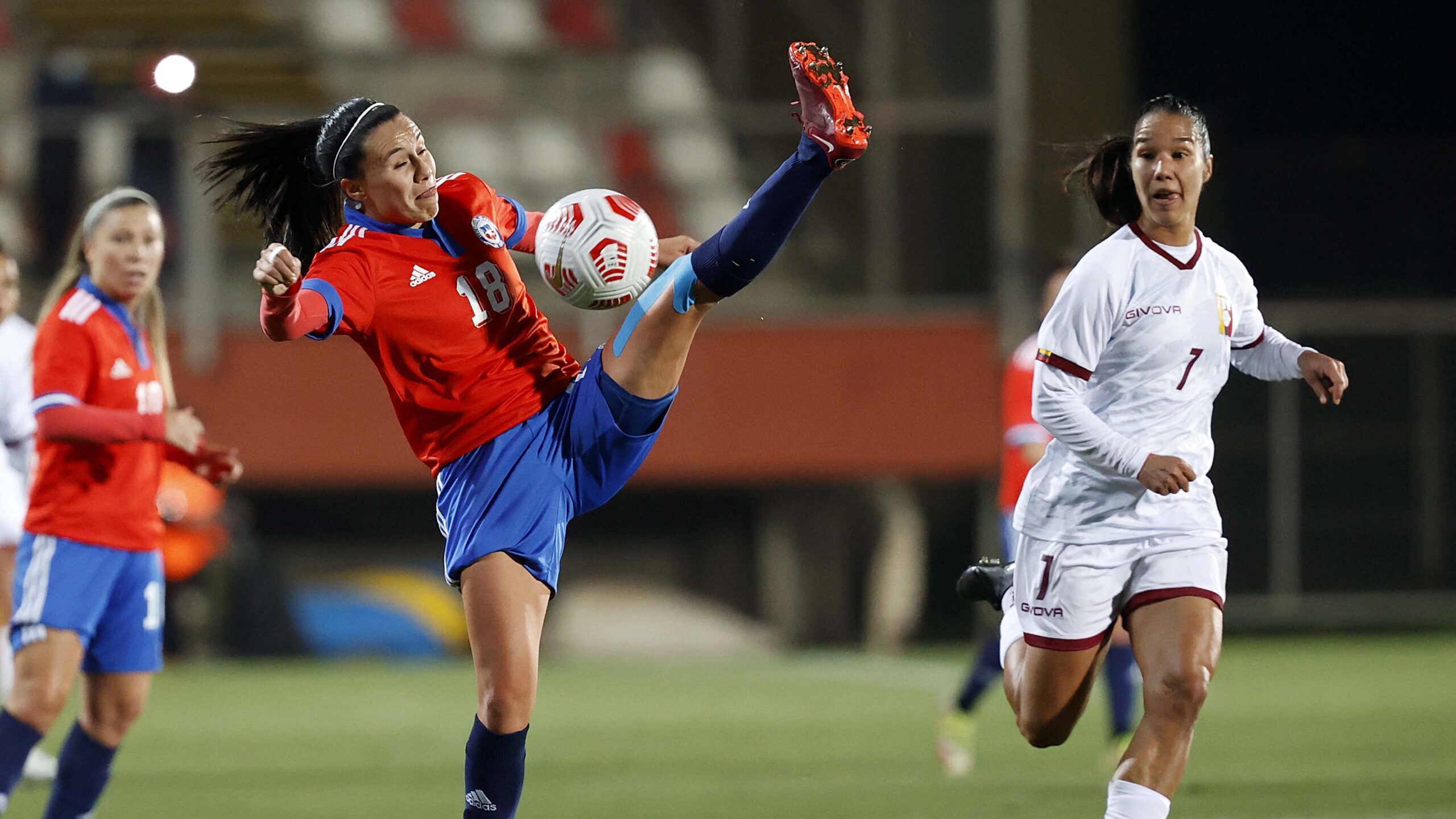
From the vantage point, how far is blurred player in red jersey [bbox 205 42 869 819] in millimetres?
4262

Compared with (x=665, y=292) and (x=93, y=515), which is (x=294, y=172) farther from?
(x=93, y=515)

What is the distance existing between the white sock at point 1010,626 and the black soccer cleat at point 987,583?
0.05 m

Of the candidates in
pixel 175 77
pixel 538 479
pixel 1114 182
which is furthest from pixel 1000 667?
pixel 175 77

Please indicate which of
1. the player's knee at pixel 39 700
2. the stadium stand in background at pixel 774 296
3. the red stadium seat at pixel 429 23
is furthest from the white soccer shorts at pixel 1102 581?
the red stadium seat at pixel 429 23

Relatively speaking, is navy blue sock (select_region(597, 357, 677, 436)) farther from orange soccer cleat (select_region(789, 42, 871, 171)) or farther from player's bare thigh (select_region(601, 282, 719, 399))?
orange soccer cleat (select_region(789, 42, 871, 171))

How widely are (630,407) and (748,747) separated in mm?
4275

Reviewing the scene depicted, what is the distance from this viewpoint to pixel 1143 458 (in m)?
4.23

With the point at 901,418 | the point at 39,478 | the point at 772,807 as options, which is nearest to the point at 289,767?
the point at 772,807

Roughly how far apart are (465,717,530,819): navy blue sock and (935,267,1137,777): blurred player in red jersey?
123 inches

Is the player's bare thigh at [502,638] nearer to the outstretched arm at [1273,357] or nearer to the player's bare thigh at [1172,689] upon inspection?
the player's bare thigh at [1172,689]

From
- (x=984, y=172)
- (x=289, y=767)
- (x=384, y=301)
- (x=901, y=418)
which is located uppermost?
(x=984, y=172)

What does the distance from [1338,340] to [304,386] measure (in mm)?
8082

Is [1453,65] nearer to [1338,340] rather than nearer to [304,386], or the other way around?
[1338,340]

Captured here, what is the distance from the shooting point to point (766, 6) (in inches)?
606
